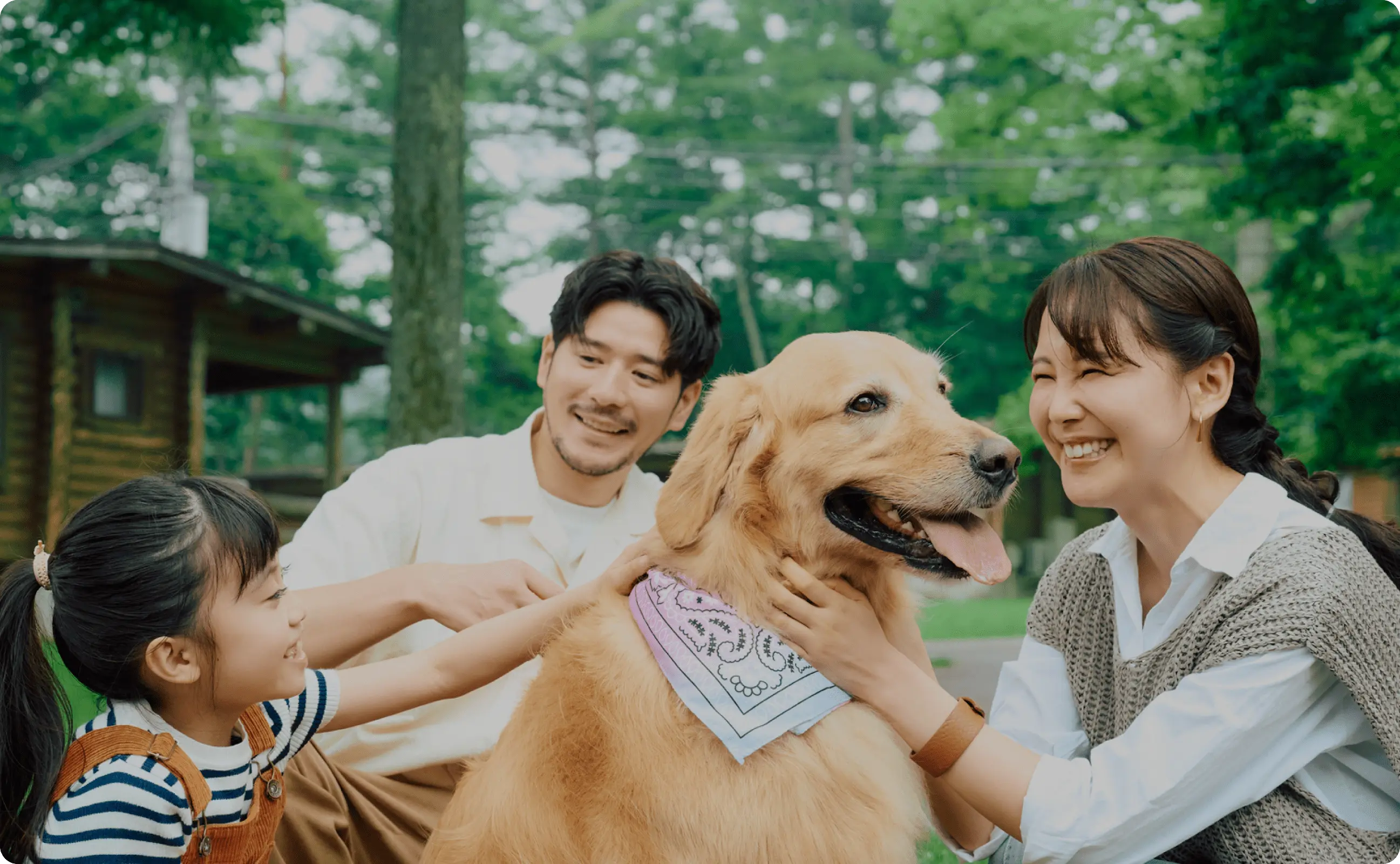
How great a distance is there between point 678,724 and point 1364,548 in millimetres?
1429

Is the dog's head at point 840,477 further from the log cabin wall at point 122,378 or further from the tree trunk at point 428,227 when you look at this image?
the log cabin wall at point 122,378

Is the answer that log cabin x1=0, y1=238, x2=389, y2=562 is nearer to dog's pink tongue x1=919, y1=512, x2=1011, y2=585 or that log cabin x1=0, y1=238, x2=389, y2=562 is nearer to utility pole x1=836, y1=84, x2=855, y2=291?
dog's pink tongue x1=919, y1=512, x2=1011, y2=585

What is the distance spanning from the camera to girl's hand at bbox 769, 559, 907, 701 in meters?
2.34

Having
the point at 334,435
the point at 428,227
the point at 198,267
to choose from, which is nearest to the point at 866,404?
the point at 428,227

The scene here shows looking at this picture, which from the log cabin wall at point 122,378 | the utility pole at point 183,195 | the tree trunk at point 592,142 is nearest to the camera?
the log cabin wall at point 122,378

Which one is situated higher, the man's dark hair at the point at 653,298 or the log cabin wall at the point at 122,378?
the man's dark hair at the point at 653,298

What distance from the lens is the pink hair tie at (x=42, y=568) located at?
2145mm

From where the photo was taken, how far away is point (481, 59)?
29.9 m

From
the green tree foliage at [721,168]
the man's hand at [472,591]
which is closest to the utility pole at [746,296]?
the green tree foliage at [721,168]

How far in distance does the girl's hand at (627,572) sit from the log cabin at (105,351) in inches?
492

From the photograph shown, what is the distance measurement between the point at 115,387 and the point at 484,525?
14.0 metres

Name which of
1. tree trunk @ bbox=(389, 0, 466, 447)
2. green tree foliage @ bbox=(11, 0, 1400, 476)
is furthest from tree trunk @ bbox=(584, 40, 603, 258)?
tree trunk @ bbox=(389, 0, 466, 447)

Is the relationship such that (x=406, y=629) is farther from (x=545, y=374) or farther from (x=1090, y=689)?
(x=1090, y=689)

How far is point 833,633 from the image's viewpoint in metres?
2.34
